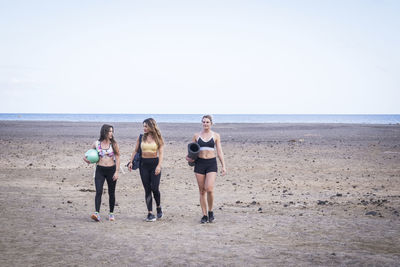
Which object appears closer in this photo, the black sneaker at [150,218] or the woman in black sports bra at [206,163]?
the woman in black sports bra at [206,163]

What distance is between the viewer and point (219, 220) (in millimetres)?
8289

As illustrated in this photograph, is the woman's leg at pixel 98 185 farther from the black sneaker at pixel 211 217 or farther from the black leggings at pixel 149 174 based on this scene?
the black sneaker at pixel 211 217

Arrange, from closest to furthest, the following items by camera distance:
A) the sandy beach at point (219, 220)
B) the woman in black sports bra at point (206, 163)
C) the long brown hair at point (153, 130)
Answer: the sandy beach at point (219, 220) → the woman in black sports bra at point (206, 163) → the long brown hair at point (153, 130)

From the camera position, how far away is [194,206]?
9875 mm

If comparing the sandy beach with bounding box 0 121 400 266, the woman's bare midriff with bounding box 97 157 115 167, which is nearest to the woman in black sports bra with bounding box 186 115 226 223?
the sandy beach with bounding box 0 121 400 266

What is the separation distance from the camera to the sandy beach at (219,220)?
5.94m

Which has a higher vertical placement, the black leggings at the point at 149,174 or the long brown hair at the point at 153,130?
the long brown hair at the point at 153,130

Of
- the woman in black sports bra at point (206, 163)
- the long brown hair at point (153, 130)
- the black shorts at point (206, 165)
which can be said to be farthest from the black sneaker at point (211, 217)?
the long brown hair at point (153, 130)

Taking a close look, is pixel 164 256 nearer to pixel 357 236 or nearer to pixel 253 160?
pixel 357 236

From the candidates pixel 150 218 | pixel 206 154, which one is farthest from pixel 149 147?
pixel 150 218

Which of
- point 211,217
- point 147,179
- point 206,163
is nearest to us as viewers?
point 206,163

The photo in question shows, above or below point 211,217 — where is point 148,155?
above

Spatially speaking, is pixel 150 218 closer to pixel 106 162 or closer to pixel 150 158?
pixel 150 158

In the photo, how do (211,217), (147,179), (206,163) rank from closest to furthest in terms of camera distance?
(206,163) → (211,217) → (147,179)
